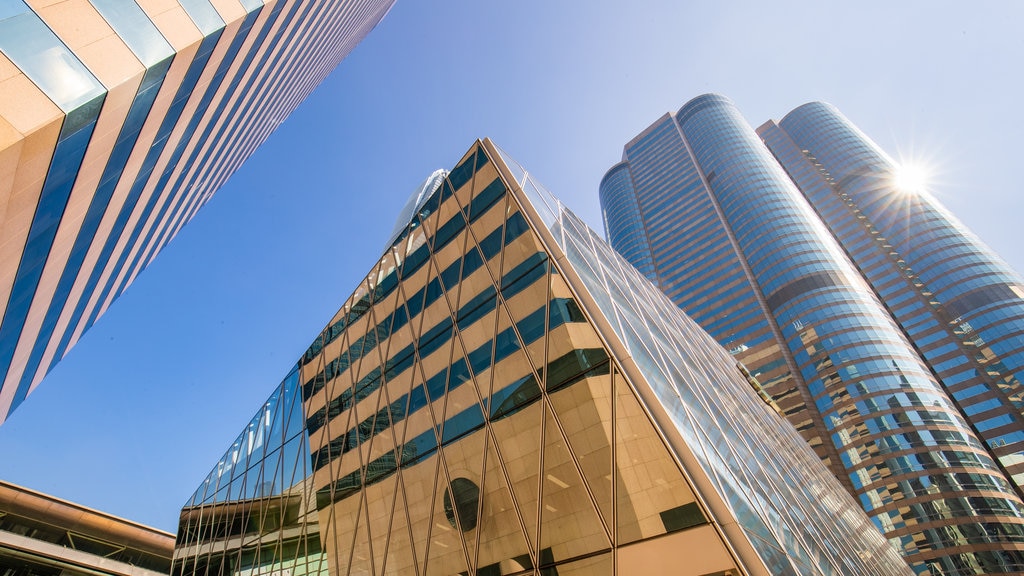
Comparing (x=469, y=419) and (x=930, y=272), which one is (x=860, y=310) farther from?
(x=469, y=419)

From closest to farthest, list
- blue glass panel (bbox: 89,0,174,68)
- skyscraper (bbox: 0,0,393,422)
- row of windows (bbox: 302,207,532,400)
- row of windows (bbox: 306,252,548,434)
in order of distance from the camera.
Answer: skyscraper (bbox: 0,0,393,422) → blue glass panel (bbox: 89,0,174,68) → row of windows (bbox: 306,252,548,434) → row of windows (bbox: 302,207,532,400)

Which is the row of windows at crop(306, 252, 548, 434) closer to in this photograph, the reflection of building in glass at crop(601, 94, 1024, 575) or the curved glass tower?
the reflection of building in glass at crop(601, 94, 1024, 575)

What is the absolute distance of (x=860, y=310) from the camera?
81750mm

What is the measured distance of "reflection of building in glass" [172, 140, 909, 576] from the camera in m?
11.8

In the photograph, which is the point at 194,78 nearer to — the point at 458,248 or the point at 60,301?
the point at 458,248

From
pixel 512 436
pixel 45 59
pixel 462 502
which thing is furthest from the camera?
pixel 462 502

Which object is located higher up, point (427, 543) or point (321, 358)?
point (321, 358)

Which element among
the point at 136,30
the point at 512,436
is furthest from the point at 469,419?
the point at 136,30

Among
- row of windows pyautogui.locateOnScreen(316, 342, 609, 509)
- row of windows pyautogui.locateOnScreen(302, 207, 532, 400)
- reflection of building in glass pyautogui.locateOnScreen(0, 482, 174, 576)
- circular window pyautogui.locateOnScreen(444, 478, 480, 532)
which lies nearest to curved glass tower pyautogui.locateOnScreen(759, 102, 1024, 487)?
row of windows pyautogui.locateOnScreen(316, 342, 609, 509)

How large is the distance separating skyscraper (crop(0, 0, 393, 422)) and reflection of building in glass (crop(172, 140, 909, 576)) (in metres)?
10.8

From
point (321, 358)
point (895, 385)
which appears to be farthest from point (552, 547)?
point (895, 385)

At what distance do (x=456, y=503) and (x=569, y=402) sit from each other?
5667mm

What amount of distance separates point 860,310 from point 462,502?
91.8 metres

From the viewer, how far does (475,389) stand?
16922mm
